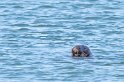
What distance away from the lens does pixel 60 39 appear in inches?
985

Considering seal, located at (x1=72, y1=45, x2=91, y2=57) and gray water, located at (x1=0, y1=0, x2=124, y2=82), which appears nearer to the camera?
gray water, located at (x1=0, y1=0, x2=124, y2=82)

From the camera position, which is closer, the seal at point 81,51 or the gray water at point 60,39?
the gray water at point 60,39

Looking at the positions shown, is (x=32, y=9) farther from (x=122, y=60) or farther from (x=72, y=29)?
(x=122, y=60)

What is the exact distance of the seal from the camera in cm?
2286

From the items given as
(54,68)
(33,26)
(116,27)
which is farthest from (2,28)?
(54,68)

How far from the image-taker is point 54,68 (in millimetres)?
21766

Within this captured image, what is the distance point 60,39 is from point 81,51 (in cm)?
225

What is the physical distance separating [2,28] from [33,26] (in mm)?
996

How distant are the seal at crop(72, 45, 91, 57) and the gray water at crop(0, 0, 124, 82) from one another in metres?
0.15

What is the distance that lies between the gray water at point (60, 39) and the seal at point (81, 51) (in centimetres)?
15

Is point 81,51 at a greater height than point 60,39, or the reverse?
point 60,39

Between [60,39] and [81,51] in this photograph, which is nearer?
[81,51]

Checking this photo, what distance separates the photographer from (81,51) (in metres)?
22.8

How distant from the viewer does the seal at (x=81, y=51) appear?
22.9m
